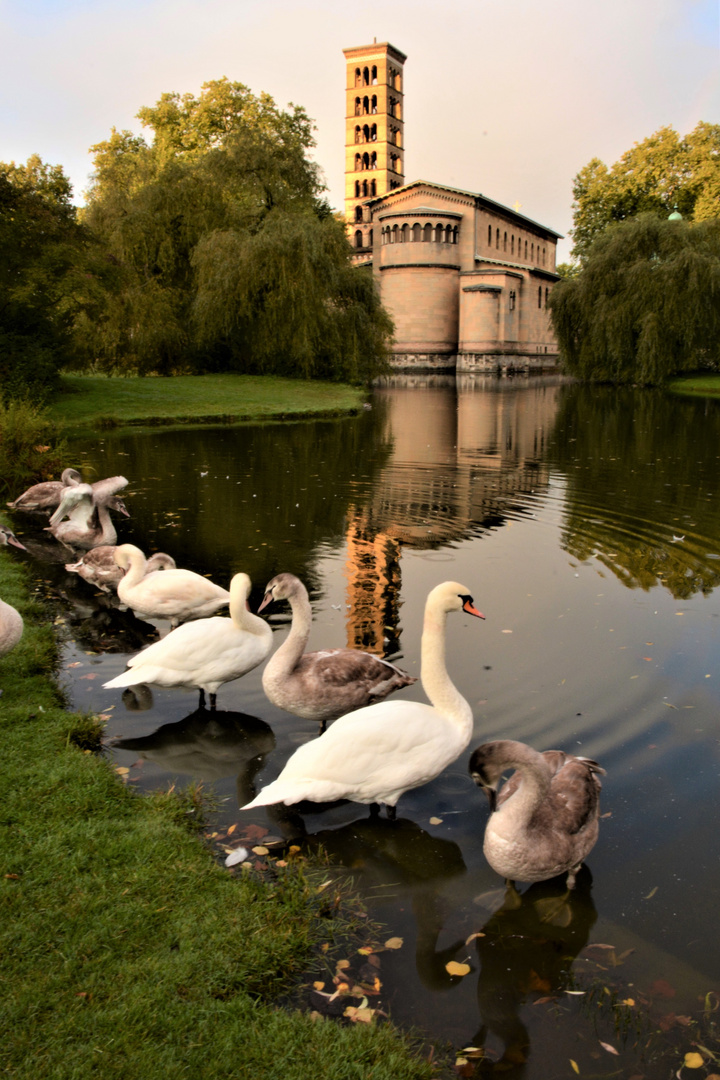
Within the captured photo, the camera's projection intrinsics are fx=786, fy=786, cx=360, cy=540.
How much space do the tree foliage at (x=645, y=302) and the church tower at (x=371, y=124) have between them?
46.8m

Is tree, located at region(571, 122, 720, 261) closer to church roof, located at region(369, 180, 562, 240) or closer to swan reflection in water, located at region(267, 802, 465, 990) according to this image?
church roof, located at region(369, 180, 562, 240)

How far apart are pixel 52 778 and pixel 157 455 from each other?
1656 cm

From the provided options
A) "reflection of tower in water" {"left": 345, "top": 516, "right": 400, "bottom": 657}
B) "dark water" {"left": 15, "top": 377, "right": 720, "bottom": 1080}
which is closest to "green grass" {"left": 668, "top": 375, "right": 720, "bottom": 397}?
"dark water" {"left": 15, "top": 377, "right": 720, "bottom": 1080}

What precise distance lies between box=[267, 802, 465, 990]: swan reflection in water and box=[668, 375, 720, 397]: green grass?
43749 mm

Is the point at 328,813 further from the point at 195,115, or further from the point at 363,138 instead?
the point at 363,138

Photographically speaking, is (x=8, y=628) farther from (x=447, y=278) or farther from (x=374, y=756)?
(x=447, y=278)

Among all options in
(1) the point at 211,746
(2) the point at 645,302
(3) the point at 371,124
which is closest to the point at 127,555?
(1) the point at 211,746

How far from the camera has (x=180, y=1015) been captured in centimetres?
321

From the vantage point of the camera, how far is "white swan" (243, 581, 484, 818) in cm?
459

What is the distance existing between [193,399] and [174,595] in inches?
1022

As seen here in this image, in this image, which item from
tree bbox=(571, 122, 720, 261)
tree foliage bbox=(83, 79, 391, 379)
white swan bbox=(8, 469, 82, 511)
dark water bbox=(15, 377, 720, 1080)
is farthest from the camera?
tree bbox=(571, 122, 720, 261)

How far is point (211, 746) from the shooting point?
228 inches

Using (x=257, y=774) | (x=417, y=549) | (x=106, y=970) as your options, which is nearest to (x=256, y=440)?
(x=417, y=549)

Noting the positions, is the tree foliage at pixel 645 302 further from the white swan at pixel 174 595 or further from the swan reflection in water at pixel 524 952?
the swan reflection in water at pixel 524 952
